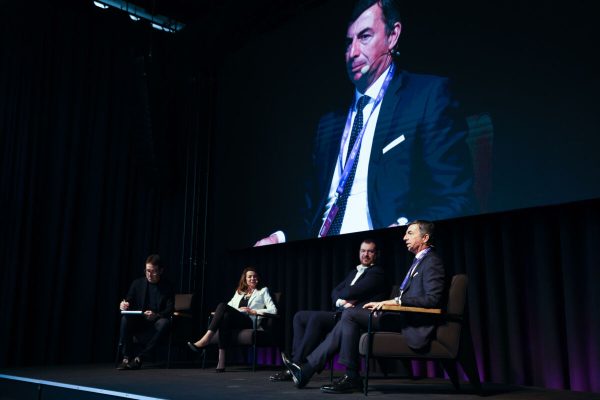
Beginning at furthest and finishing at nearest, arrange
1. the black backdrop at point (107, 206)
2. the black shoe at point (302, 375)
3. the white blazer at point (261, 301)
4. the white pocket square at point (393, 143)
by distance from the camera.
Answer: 1. the black backdrop at point (107, 206)
2. the white blazer at point (261, 301)
3. the white pocket square at point (393, 143)
4. the black shoe at point (302, 375)

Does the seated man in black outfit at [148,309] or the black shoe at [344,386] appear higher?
the seated man in black outfit at [148,309]

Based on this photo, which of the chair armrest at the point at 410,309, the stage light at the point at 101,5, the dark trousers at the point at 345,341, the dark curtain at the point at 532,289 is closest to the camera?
the chair armrest at the point at 410,309

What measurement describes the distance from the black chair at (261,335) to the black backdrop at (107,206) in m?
0.65

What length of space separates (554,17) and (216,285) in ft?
14.8

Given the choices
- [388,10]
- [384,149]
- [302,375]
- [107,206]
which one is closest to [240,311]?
[302,375]

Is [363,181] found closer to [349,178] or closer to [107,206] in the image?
[349,178]

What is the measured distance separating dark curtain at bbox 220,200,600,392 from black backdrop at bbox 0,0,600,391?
0.02 meters

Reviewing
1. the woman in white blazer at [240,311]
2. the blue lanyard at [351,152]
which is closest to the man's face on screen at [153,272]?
the woman in white blazer at [240,311]

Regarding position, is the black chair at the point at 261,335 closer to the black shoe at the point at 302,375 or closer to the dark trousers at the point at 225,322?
the dark trousers at the point at 225,322

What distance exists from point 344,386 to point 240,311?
6.30 feet

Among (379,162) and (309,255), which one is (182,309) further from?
(379,162)

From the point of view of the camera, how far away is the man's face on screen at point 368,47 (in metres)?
4.86

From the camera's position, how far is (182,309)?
5.52 metres

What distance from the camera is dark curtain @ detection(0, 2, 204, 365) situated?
18.6ft
